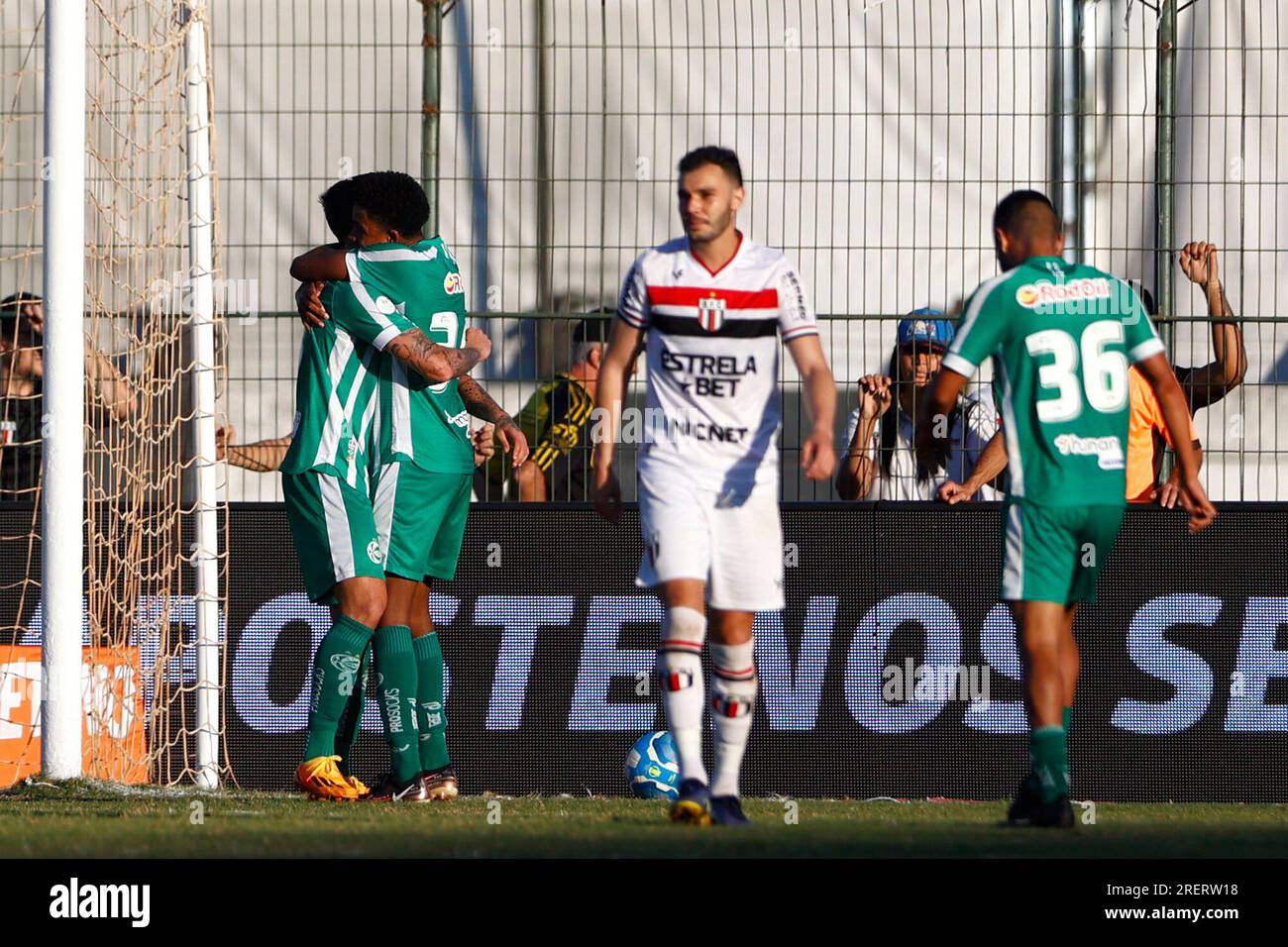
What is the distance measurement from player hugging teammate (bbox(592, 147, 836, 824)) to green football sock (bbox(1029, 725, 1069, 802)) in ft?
2.84

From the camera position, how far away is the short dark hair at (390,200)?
7.58m

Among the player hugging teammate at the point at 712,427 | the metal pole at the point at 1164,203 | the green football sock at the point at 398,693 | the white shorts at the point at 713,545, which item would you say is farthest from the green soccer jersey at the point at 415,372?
the metal pole at the point at 1164,203

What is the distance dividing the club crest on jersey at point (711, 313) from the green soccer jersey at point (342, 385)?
1.67 meters

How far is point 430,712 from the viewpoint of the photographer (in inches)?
304

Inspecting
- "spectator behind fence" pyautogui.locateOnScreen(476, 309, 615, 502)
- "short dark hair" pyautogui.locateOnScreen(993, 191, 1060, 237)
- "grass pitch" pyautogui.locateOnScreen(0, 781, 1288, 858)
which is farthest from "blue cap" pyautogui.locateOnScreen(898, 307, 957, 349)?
A: "short dark hair" pyautogui.locateOnScreen(993, 191, 1060, 237)

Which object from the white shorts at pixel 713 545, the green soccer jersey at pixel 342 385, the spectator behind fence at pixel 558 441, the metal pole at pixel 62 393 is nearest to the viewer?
the white shorts at pixel 713 545

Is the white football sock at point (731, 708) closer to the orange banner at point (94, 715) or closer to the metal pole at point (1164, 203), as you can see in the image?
the orange banner at point (94, 715)

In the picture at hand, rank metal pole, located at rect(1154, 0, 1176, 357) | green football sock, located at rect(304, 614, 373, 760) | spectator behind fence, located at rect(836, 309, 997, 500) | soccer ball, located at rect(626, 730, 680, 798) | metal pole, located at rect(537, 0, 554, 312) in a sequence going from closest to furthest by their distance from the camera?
green football sock, located at rect(304, 614, 373, 760), soccer ball, located at rect(626, 730, 680, 798), spectator behind fence, located at rect(836, 309, 997, 500), metal pole, located at rect(1154, 0, 1176, 357), metal pole, located at rect(537, 0, 554, 312)

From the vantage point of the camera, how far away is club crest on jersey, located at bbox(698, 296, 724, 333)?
19.9ft

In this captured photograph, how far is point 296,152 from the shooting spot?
36.3 feet

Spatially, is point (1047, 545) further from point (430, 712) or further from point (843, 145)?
point (843, 145)

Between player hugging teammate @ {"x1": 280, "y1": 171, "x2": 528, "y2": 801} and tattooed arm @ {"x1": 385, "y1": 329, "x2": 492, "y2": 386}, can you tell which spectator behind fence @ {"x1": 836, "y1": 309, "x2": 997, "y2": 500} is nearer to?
player hugging teammate @ {"x1": 280, "y1": 171, "x2": 528, "y2": 801}
